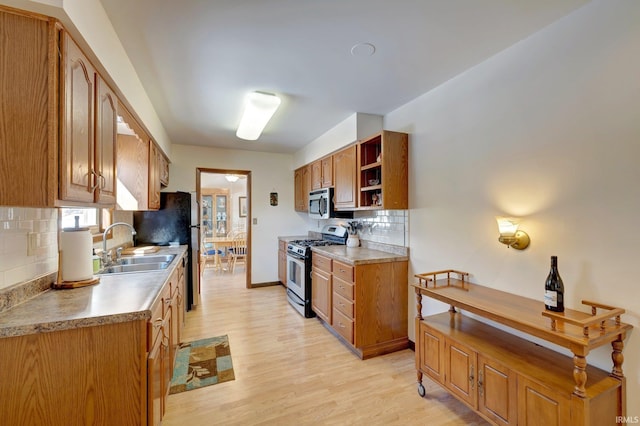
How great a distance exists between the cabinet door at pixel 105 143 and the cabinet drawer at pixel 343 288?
6.78ft

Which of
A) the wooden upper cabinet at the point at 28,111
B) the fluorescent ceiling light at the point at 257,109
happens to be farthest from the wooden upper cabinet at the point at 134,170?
the wooden upper cabinet at the point at 28,111

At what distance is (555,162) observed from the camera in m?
1.69

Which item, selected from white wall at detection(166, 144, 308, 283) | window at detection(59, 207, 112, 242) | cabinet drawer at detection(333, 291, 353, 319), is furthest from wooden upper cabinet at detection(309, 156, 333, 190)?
window at detection(59, 207, 112, 242)

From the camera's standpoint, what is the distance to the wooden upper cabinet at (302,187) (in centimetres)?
466

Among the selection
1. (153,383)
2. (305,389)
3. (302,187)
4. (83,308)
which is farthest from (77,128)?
(302,187)

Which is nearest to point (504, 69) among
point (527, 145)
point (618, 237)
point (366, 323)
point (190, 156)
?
point (527, 145)

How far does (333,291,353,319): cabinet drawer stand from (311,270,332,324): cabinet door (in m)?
0.13

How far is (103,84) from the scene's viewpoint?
64.6 inches

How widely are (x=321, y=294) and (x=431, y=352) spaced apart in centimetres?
154

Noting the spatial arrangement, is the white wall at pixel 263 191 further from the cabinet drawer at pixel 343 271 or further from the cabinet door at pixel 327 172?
the cabinet drawer at pixel 343 271

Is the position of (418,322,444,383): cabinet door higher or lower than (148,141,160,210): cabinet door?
lower

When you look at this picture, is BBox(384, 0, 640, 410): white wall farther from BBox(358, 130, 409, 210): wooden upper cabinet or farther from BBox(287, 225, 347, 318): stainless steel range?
BBox(287, 225, 347, 318): stainless steel range

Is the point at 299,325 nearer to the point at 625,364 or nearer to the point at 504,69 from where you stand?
the point at 625,364

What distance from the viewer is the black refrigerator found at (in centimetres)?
373
